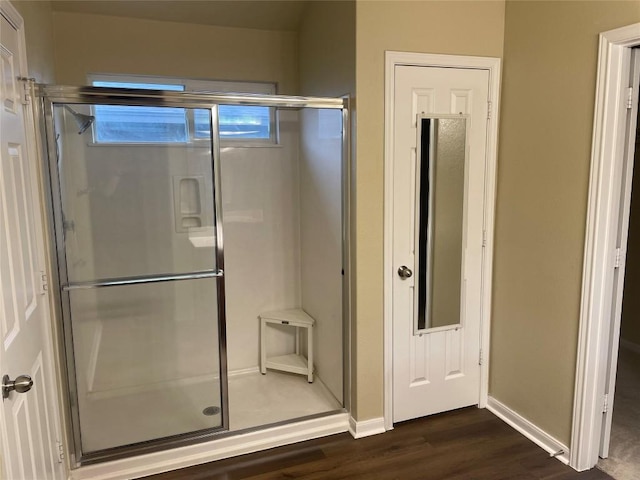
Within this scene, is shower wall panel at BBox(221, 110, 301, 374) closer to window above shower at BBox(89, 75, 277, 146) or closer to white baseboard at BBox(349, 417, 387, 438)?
window above shower at BBox(89, 75, 277, 146)

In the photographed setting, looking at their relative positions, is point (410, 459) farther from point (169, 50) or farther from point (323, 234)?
point (169, 50)

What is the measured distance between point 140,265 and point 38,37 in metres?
1.34

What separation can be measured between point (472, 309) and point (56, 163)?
8.13 ft

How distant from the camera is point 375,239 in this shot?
2.69 meters

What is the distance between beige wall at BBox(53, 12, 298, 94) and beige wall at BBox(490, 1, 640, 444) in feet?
5.13

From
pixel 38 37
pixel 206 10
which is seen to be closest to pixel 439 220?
pixel 206 10

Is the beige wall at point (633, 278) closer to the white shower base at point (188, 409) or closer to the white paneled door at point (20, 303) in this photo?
the white shower base at point (188, 409)

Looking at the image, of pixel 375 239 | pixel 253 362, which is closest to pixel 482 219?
pixel 375 239

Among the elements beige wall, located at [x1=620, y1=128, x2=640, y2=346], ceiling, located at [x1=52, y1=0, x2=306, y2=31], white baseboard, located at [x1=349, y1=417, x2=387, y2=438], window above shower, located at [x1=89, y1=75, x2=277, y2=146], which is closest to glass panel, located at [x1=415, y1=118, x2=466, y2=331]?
white baseboard, located at [x1=349, y1=417, x2=387, y2=438]

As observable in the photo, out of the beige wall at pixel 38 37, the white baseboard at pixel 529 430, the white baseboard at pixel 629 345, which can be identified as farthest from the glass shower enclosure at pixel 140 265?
the white baseboard at pixel 629 345

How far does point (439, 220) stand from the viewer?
110 inches

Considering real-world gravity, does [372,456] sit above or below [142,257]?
below

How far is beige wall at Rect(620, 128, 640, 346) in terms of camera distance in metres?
3.75

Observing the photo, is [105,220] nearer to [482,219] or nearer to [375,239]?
[375,239]
